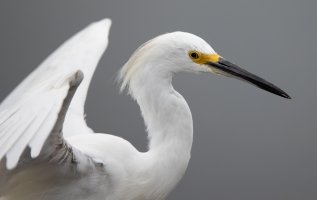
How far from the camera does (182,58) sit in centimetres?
148

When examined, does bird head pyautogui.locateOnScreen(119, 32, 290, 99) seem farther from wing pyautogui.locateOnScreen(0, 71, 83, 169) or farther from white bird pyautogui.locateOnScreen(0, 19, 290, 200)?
wing pyautogui.locateOnScreen(0, 71, 83, 169)

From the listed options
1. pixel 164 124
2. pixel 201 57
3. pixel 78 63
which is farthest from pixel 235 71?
pixel 78 63

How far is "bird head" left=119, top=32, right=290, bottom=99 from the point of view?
147 centimetres

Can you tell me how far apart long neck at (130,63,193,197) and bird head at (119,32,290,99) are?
0.06 ft

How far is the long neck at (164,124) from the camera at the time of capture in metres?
1.49

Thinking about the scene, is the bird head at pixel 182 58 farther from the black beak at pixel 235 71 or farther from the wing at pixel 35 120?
the wing at pixel 35 120

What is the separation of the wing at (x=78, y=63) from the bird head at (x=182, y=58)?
31 cm

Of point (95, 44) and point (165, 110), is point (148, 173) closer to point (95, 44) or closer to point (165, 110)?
point (165, 110)

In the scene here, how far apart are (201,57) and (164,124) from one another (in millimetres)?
215

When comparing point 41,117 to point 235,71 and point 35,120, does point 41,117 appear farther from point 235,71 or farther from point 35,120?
point 235,71

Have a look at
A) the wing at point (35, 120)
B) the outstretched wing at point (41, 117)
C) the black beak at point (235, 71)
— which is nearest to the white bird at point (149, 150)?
the black beak at point (235, 71)

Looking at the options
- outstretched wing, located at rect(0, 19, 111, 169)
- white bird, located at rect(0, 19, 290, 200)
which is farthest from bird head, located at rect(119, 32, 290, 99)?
outstretched wing, located at rect(0, 19, 111, 169)

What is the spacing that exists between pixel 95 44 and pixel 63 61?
171mm

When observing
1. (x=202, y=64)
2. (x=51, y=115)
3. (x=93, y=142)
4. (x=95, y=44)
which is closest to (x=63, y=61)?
(x=95, y=44)
